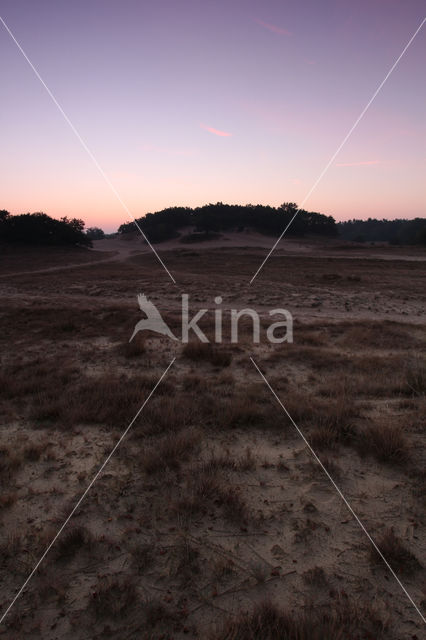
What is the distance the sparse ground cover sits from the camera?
8.71 ft

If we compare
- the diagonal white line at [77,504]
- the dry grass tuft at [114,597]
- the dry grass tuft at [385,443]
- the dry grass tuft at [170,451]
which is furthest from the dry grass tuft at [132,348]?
the dry grass tuft at [114,597]

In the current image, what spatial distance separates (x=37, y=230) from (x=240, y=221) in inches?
1720

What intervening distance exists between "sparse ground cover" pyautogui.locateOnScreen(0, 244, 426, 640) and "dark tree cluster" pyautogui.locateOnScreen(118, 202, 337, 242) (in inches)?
2685

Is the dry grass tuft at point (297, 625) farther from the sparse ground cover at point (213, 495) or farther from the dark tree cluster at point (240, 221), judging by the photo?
the dark tree cluster at point (240, 221)

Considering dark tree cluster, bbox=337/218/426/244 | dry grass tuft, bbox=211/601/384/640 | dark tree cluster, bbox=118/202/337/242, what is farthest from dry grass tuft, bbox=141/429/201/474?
dark tree cluster, bbox=337/218/426/244

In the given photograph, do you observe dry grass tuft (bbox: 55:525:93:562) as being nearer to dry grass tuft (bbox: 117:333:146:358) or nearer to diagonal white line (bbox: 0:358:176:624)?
diagonal white line (bbox: 0:358:176:624)

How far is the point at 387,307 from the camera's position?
15234 millimetres

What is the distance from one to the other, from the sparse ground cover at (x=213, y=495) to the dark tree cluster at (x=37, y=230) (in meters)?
54.2

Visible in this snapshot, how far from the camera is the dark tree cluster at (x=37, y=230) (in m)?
53.8

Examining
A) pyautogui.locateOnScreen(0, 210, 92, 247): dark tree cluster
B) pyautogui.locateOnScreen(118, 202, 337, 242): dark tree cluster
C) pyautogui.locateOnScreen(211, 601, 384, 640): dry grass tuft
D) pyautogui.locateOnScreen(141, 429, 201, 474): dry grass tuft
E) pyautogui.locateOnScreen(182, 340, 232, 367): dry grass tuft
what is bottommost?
pyautogui.locateOnScreen(211, 601, 384, 640): dry grass tuft

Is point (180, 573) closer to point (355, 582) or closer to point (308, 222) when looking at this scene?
point (355, 582)

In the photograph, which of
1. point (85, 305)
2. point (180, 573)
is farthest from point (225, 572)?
point (85, 305)

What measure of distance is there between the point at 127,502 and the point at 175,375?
4018 millimetres

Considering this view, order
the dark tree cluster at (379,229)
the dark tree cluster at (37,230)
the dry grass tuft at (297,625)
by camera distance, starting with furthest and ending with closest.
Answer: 1. the dark tree cluster at (379,229)
2. the dark tree cluster at (37,230)
3. the dry grass tuft at (297,625)
